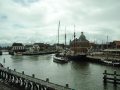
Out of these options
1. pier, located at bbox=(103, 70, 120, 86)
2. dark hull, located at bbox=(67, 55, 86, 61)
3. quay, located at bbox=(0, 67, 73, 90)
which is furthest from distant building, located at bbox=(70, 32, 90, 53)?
quay, located at bbox=(0, 67, 73, 90)

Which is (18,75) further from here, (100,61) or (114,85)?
(100,61)

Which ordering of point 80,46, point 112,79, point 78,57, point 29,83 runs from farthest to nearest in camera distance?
point 80,46, point 78,57, point 112,79, point 29,83

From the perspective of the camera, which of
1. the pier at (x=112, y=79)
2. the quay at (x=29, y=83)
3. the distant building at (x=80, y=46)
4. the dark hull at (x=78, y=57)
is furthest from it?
the distant building at (x=80, y=46)

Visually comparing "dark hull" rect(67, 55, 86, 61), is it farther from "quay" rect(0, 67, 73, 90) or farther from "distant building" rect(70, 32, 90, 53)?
"quay" rect(0, 67, 73, 90)

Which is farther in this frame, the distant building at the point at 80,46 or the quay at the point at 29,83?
the distant building at the point at 80,46

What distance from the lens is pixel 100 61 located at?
11131cm

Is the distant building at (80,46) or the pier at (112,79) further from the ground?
the distant building at (80,46)

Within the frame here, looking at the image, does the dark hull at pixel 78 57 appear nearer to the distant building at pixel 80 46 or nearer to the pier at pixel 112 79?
the distant building at pixel 80 46

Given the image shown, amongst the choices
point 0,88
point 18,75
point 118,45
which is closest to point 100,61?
point 118,45

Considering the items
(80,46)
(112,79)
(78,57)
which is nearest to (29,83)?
(112,79)

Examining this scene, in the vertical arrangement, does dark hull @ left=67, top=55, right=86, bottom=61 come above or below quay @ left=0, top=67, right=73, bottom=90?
above

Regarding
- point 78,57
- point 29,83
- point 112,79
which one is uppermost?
point 78,57

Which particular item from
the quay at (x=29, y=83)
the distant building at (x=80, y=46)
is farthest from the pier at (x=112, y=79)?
the distant building at (x=80, y=46)

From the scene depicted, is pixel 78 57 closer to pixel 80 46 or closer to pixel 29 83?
pixel 80 46
